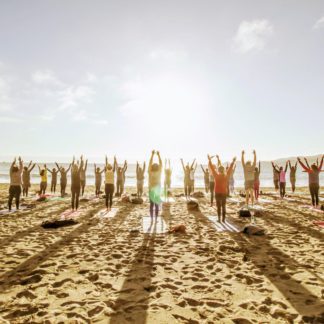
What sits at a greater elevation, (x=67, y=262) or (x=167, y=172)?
(x=167, y=172)

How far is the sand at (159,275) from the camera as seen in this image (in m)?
3.66

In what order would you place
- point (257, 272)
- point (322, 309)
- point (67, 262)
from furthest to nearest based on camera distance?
point (67, 262) < point (257, 272) < point (322, 309)

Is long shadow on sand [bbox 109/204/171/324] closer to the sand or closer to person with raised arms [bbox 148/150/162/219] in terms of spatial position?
the sand

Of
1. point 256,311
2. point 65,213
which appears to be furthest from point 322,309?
point 65,213

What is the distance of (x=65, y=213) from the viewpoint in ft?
40.0

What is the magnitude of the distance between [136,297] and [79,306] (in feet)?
2.80

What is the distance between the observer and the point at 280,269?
528 centimetres

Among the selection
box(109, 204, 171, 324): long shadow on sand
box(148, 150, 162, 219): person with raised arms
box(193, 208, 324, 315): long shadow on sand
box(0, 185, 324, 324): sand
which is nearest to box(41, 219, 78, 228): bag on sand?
box(0, 185, 324, 324): sand

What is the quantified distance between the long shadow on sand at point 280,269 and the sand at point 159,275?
0.02m

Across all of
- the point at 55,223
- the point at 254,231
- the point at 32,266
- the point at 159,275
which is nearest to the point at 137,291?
the point at 159,275

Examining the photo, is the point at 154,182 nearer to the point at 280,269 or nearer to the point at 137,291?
the point at 280,269

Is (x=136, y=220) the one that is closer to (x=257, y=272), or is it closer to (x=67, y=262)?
(x=67, y=262)

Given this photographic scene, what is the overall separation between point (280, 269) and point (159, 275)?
2449 millimetres

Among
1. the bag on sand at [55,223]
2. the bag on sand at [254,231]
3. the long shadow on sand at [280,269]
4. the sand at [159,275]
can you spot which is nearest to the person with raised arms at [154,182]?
the sand at [159,275]
